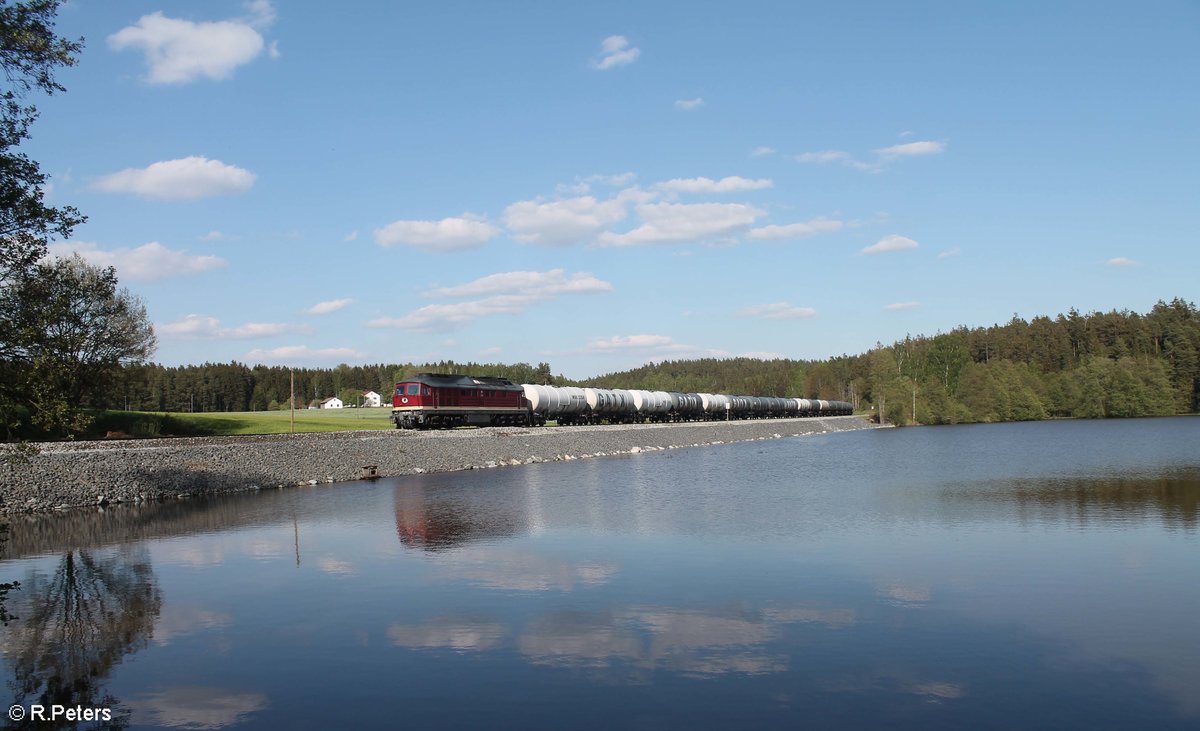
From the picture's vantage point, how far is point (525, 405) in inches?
2904

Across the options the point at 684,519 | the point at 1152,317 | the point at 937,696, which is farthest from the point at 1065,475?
the point at 1152,317

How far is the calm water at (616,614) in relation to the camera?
11844 millimetres

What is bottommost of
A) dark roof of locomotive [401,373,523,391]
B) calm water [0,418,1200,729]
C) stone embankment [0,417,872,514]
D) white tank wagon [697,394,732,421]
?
calm water [0,418,1200,729]

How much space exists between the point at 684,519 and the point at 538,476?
17607 millimetres

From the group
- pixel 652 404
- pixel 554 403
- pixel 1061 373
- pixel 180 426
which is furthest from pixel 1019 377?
pixel 180 426

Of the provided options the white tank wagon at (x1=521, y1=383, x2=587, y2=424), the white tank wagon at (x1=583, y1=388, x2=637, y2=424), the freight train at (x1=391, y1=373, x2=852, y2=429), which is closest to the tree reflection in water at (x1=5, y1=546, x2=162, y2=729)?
the freight train at (x1=391, y1=373, x2=852, y2=429)

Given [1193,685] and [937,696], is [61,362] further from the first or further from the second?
[1193,685]

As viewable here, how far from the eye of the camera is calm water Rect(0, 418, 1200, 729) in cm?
1184

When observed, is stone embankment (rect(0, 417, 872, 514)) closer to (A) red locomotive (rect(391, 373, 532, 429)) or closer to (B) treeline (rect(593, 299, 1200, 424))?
(A) red locomotive (rect(391, 373, 532, 429))

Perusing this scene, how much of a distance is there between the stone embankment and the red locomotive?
3343mm

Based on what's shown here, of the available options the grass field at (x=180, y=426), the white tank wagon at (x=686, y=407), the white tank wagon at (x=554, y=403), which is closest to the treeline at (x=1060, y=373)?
the white tank wagon at (x=686, y=407)

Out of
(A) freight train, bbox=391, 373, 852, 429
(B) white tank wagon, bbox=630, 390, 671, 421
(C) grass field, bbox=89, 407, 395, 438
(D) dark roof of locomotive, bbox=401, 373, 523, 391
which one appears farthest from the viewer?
(B) white tank wagon, bbox=630, 390, 671, 421

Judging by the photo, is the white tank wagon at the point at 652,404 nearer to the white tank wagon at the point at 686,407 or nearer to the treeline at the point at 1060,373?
the white tank wagon at the point at 686,407

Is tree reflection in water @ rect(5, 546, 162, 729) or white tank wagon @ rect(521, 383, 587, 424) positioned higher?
white tank wagon @ rect(521, 383, 587, 424)
